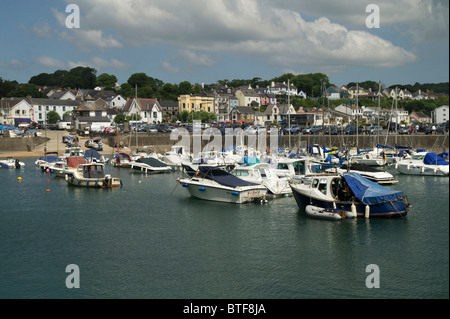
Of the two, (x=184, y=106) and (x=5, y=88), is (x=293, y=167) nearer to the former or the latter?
(x=184, y=106)

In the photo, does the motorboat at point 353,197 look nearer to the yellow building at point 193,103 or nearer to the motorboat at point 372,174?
the motorboat at point 372,174

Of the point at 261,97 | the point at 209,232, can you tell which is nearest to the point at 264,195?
the point at 209,232

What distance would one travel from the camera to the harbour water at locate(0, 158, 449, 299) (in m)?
17.6

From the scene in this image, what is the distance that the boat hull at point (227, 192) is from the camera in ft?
105

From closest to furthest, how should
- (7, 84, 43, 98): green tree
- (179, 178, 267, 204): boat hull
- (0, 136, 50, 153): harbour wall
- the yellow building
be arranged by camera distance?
(179, 178, 267, 204): boat hull, (0, 136, 50, 153): harbour wall, the yellow building, (7, 84, 43, 98): green tree

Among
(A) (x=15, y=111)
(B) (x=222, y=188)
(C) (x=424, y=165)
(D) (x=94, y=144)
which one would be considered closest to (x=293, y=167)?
(B) (x=222, y=188)

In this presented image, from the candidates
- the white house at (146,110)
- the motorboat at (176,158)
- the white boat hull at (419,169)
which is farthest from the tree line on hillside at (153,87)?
the white boat hull at (419,169)

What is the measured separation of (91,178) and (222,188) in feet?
47.6

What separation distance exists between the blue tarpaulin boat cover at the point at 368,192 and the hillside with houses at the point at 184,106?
167ft

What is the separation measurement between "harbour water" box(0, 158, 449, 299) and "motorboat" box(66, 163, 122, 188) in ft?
20.3

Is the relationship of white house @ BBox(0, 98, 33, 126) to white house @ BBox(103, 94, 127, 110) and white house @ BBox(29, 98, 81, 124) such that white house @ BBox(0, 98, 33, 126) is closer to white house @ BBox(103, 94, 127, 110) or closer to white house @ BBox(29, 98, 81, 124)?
white house @ BBox(29, 98, 81, 124)

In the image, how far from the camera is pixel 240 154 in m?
57.4

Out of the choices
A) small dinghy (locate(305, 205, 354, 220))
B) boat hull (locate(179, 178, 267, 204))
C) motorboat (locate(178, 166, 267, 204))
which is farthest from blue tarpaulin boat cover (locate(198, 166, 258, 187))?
small dinghy (locate(305, 205, 354, 220))
